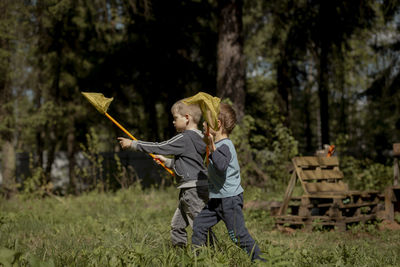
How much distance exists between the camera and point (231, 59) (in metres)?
10.7

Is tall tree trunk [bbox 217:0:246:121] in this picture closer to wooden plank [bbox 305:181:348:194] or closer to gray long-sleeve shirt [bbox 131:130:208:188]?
wooden plank [bbox 305:181:348:194]

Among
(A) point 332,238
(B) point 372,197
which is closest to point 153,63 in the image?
(B) point 372,197

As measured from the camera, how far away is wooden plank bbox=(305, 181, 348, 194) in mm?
6871

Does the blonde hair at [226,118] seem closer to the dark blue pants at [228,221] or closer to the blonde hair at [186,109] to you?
the blonde hair at [186,109]

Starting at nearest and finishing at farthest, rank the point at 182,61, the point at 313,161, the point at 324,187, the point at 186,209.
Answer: the point at 186,209, the point at 324,187, the point at 313,161, the point at 182,61

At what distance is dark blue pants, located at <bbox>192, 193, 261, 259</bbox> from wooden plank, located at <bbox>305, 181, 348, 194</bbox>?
3320 mm

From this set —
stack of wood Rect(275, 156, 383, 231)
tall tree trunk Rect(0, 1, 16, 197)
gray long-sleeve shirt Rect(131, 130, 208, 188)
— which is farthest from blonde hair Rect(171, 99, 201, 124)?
tall tree trunk Rect(0, 1, 16, 197)

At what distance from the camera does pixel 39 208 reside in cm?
899

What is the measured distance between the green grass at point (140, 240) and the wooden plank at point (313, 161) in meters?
1.03

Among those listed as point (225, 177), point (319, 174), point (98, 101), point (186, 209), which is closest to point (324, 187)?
point (319, 174)

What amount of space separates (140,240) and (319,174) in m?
3.67

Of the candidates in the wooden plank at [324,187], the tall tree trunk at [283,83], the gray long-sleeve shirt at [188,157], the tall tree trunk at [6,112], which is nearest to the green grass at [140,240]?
the gray long-sleeve shirt at [188,157]

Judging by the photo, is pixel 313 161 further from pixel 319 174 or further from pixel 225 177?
pixel 225 177

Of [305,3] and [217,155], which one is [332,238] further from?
[305,3]
